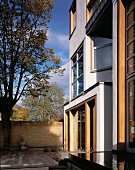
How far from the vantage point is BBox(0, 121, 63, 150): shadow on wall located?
16.5 m

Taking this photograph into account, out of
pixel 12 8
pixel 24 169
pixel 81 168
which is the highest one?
pixel 12 8

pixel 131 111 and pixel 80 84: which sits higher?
pixel 80 84

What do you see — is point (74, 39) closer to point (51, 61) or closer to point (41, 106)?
point (51, 61)

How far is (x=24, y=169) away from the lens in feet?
28.4

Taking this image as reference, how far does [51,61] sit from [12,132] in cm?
516

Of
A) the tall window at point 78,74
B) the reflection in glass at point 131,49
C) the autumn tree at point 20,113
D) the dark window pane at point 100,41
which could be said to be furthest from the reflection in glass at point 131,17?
the autumn tree at point 20,113

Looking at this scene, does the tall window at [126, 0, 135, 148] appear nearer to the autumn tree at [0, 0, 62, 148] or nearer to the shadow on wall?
the autumn tree at [0, 0, 62, 148]

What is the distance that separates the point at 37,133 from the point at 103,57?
804cm

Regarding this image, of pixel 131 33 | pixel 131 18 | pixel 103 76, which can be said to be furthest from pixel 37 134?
pixel 131 18

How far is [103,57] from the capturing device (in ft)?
36.2

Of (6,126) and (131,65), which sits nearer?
(131,65)

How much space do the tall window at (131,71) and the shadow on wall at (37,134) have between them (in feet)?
34.5

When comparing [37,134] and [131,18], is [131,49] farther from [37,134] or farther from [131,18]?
[37,134]

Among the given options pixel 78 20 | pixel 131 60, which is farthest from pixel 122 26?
pixel 78 20
